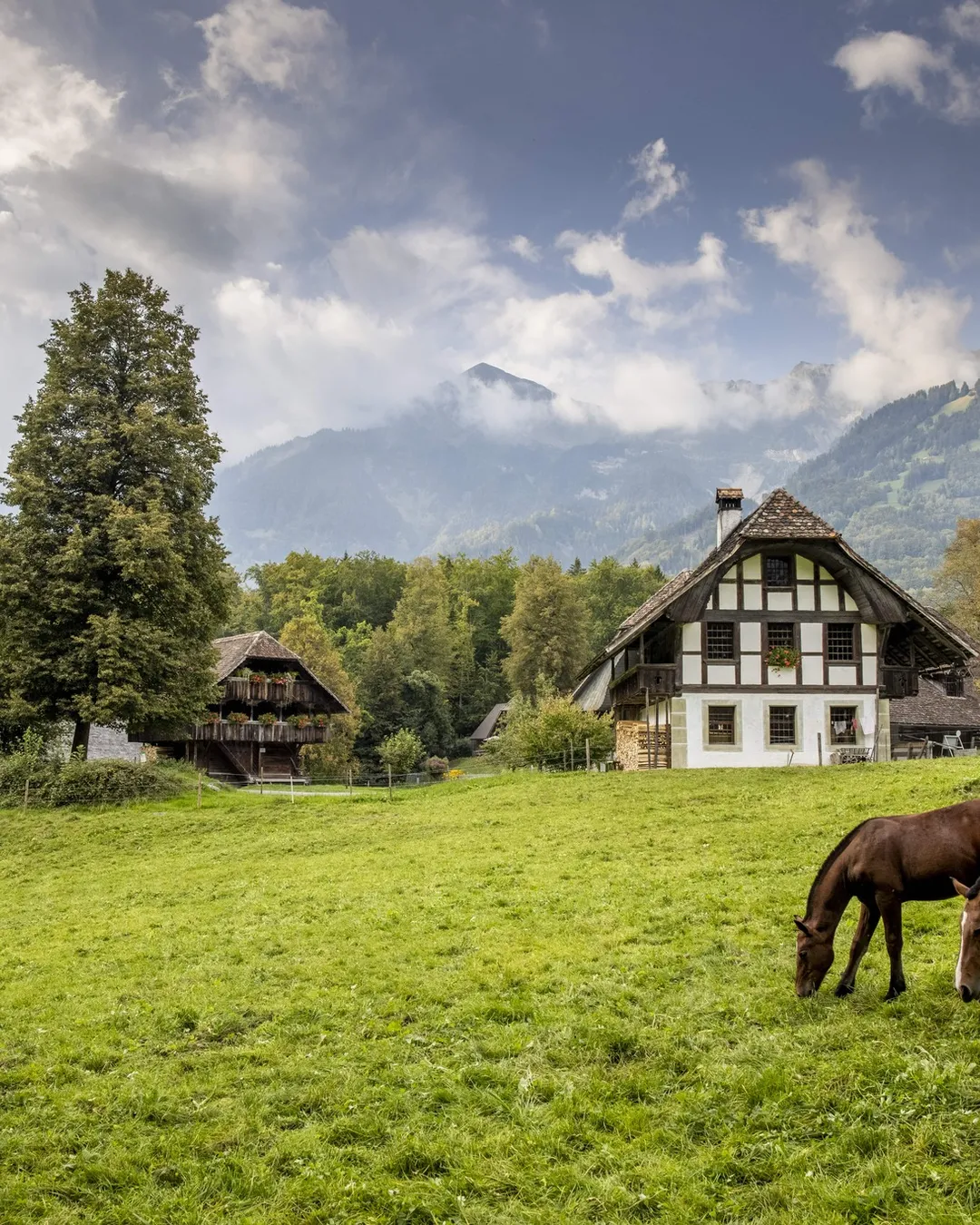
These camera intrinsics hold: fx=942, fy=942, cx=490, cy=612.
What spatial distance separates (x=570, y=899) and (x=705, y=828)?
600cm

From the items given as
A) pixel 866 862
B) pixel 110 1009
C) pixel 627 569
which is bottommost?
pixel 110 1009

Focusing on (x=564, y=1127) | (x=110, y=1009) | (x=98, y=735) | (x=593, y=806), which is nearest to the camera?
(x=564, y=1127)

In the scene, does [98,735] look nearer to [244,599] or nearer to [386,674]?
[386,674]

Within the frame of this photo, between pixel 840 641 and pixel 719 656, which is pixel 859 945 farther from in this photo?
pixel 840 641

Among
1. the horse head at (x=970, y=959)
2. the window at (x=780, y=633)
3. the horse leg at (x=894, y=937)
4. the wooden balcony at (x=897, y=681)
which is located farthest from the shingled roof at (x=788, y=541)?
the horse head at (x=970, y=959)

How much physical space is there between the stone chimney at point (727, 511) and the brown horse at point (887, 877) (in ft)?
97.6

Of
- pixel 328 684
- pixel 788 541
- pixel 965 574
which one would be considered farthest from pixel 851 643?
pixel 328 684

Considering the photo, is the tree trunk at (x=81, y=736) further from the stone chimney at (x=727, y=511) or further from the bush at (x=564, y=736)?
the stone chimney at (x=727, y=511)

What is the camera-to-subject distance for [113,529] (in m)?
30.2

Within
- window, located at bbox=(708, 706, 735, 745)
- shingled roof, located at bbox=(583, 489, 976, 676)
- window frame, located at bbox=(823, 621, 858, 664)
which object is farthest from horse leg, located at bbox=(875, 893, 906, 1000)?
window frame, located at bbox=(823, 621, 858, 664)

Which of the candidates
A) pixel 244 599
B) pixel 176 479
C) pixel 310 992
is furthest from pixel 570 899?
pixel 244 599

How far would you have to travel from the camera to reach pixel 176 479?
107 feet

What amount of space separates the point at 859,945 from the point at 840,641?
26548 millimetres

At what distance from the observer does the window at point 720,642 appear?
3331cm
